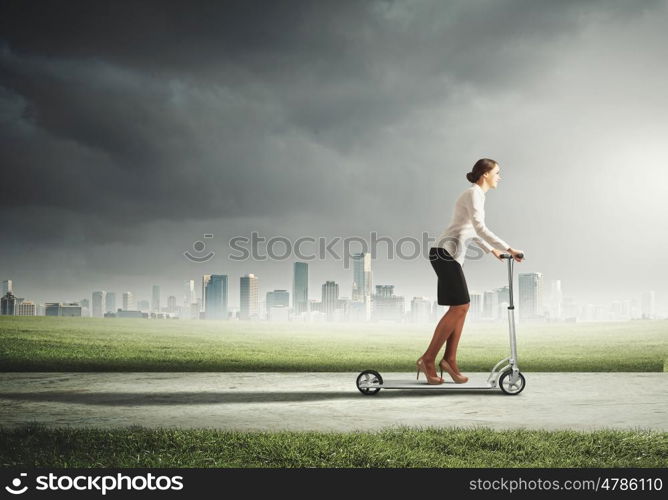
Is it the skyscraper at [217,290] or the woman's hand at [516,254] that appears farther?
the skyscraper at [217,290]

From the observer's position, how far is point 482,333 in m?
25.0

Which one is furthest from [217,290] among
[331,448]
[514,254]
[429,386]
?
[331,448]

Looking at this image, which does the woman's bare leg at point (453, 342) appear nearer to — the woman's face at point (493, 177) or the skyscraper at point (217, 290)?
the woman's face at point (493, 177)

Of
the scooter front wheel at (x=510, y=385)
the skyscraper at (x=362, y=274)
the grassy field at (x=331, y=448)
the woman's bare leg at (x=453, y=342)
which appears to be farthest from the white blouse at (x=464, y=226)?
the skyscraper at (x=362, y=274)

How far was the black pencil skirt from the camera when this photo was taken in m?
7.54

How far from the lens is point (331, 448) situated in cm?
443

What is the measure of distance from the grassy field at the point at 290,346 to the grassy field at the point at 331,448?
6917 millimetres

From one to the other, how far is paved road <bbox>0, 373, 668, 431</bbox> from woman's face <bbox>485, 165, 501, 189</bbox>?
8.12 feet

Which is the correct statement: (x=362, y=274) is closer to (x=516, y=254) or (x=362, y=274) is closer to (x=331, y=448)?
(x=516, y=254)

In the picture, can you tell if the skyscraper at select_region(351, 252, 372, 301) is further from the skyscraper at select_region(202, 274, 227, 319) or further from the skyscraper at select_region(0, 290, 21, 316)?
the skyscraper at select_region(0, 290, 21, 316)

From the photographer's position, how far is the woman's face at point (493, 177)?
7.79 metres

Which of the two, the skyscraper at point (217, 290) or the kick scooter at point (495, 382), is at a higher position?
the skyscraper at point (217, 290)

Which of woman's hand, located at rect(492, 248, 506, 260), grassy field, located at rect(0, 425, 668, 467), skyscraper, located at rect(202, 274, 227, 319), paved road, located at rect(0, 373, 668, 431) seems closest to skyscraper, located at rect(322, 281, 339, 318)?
skyscraper, located at rect(202, 274, 227, 319)

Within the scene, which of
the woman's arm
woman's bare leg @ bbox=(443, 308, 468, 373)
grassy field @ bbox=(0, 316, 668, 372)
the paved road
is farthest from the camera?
grassy field @ bbox=(0, 316, 668, 372)
